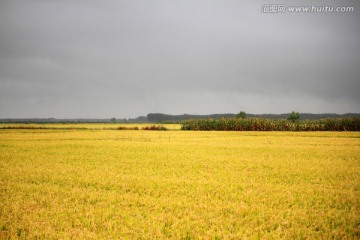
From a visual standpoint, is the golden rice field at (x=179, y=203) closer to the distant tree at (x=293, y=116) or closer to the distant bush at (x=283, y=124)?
the distant bush at (x=283, y=124)

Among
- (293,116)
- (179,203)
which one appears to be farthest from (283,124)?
(293,116)

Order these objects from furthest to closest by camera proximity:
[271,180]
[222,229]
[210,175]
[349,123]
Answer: [349,123], [210,175], [271,180], [222,229]

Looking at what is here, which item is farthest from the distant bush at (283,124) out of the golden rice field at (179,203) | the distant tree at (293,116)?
the distant tree at (293,116)

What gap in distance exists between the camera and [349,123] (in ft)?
133

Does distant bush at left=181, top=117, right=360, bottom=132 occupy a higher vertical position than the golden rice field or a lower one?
higher

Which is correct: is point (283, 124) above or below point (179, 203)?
above

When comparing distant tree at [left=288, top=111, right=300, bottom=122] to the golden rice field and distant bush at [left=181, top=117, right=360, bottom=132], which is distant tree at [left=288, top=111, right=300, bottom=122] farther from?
the golden rice field

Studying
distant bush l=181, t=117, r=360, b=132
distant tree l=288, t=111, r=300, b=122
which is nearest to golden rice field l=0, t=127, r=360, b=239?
distant bush l=181, t=117, r=360, b=132

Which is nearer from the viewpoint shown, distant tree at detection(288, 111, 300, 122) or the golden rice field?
the golden rice field

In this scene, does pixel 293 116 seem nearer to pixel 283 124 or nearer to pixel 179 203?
pixel 283 124

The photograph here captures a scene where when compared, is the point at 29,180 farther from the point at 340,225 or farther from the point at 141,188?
the point at 340,225

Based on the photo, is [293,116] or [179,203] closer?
[179,203]

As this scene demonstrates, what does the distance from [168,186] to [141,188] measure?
28.5 inches

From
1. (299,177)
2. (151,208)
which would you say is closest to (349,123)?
(299,177)
